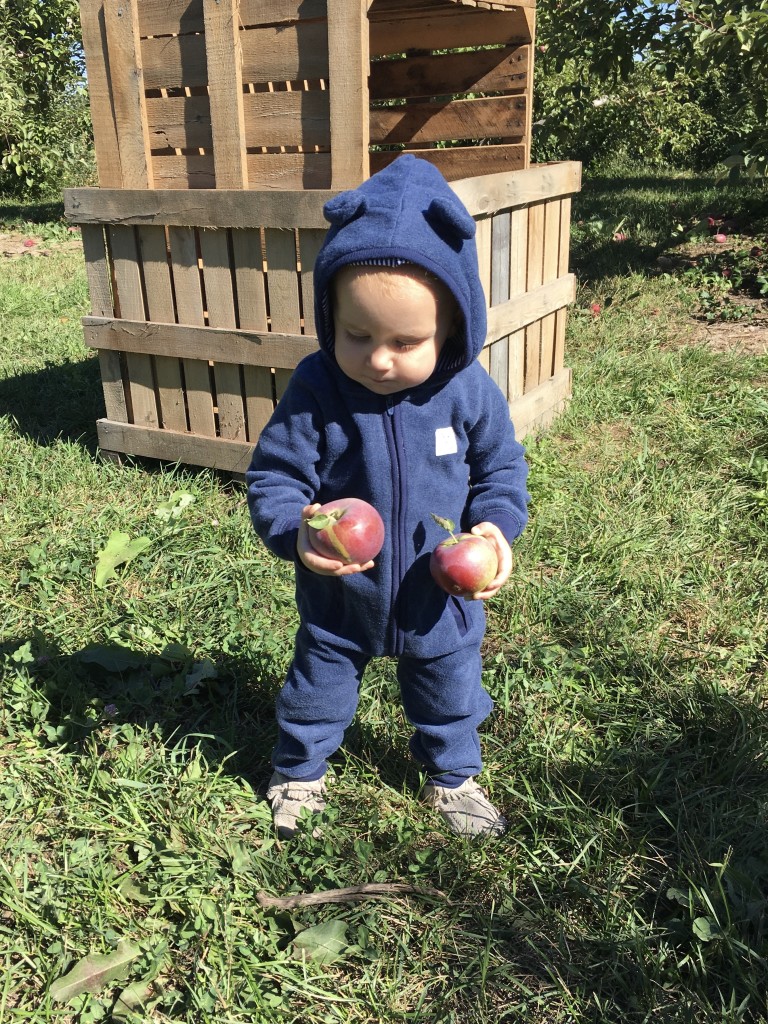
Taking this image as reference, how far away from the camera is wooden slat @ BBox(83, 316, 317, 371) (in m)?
3.76

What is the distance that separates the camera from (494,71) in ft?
15.8

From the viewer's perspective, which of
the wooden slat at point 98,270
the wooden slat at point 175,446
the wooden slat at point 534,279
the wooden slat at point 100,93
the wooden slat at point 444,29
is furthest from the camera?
the wooden slat at point 444,29

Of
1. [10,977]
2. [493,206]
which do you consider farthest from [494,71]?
[10,977]

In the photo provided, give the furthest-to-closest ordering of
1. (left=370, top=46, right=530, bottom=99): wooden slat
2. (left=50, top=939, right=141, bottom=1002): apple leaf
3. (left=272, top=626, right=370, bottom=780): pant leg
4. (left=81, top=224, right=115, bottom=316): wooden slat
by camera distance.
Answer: (left=370, top=46, right=530, bottom=99): wooden slat < (left=81, top=224, right=115, bottom=316): wooden slat < (left=272, top=626, right=370, bottom=780): pant leg < (left=50, top=939, right=141, bottom=1002): apple leaf

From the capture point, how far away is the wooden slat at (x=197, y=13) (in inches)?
135

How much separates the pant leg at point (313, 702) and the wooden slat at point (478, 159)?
11.1 feet

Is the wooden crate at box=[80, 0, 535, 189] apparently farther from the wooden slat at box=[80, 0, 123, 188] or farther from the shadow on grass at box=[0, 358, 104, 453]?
the shadow on grass at box=[0, 358, 104, 453]

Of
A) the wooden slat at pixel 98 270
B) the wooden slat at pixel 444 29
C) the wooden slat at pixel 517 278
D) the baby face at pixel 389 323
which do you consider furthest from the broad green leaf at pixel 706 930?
the wooden slat at pixel 444 29

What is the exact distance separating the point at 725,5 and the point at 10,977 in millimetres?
6275

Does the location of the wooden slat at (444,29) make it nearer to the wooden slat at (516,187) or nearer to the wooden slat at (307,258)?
the wooden slat at (516,187)

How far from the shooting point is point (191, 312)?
3988 millimetres

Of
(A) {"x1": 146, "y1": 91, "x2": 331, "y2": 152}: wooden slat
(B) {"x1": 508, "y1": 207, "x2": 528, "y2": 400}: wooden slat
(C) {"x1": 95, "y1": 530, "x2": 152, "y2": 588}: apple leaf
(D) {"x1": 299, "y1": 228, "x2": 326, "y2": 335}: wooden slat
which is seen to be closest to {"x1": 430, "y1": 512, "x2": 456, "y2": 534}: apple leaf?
(C) {"x1": 95, "y1": 530, "x2": 152, "y2": 588}: apple leaf

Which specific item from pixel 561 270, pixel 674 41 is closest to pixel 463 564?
pixel 561 270

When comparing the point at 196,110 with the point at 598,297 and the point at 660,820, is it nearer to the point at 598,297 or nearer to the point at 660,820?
the point at 660,820
